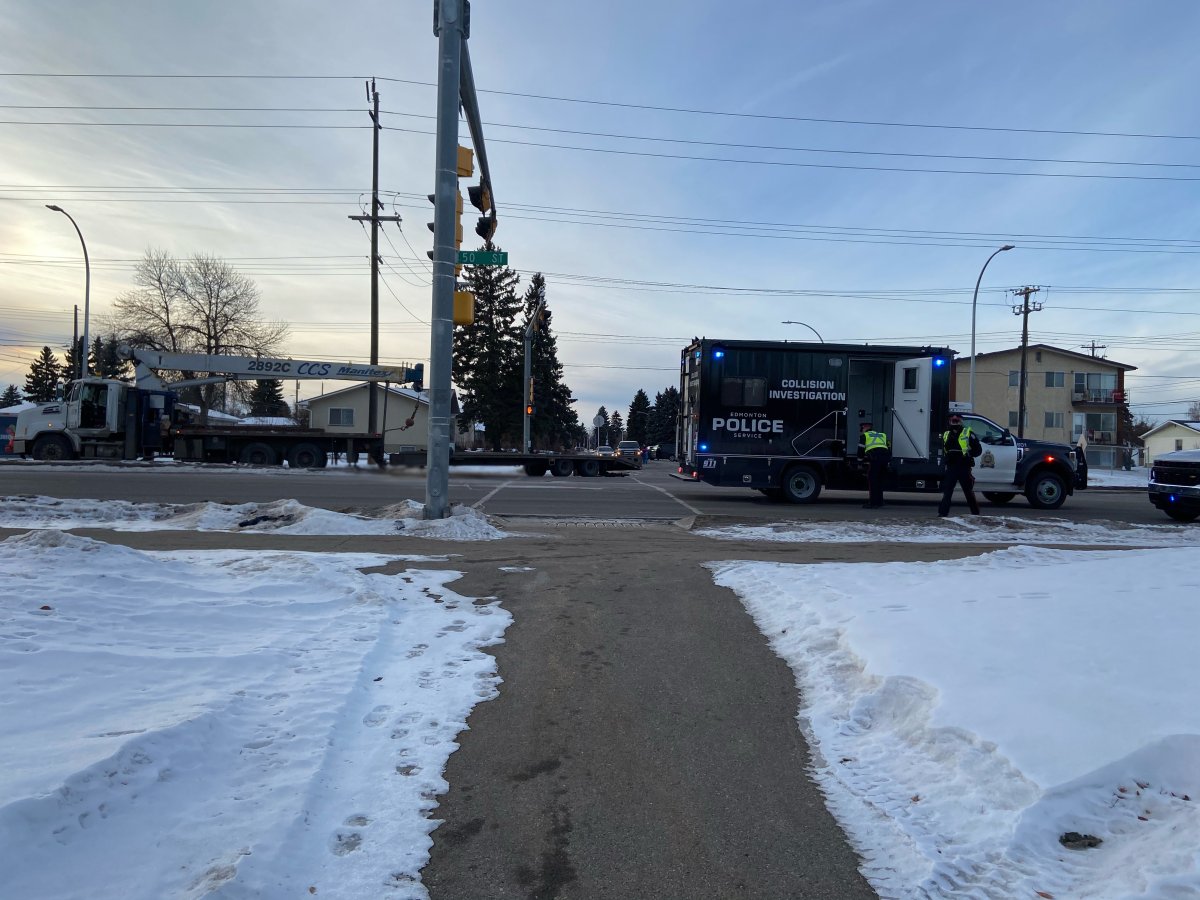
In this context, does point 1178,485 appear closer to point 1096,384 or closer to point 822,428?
point 822,428

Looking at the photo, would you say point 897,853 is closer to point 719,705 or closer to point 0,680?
point 719,705

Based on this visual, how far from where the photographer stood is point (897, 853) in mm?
3084

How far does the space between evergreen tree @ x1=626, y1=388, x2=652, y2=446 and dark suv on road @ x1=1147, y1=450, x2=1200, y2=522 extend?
10028 cm

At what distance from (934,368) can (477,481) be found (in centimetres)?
1339

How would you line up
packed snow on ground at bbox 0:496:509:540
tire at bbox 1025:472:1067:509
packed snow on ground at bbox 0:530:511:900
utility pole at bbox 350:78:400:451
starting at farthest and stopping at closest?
utility pole at bbox 350:78:400:451
tire at bbox 1025:472:1067:509
packed snow on ground at bbox 0:496:509:540
packed snow on ground at bbox 0:530:511:900

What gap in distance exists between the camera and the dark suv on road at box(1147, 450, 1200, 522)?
15438 millimetres

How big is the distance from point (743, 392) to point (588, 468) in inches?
Answer: 406

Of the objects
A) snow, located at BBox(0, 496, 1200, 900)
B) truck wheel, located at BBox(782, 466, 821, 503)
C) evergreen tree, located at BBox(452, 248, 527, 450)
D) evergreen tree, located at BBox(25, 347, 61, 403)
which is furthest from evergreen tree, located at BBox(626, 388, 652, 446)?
snow, located at BBox(0, 496, 1200, 900)

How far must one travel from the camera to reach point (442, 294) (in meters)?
12.5

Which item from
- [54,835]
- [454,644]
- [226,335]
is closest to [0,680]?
[54,835]

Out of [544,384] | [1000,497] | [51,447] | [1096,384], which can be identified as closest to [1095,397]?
[1096,384]

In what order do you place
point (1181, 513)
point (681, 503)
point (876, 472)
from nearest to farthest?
point (1181, 513)
point (876, 472)
point (681, 503)

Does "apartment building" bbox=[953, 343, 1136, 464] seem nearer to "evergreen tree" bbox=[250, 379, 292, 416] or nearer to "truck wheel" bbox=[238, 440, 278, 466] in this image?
"truck wheel" bbox=[238, 440, 278, 466]

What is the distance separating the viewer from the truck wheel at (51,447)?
84.4ft
